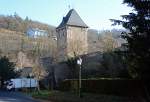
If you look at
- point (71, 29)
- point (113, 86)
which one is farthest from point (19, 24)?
point (113, 86)

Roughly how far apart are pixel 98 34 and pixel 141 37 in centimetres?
6227

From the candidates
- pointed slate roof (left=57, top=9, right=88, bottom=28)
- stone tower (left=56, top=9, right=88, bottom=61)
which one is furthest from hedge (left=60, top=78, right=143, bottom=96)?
pointed slate roof (left=57, top=9, right=88, bottom=28)

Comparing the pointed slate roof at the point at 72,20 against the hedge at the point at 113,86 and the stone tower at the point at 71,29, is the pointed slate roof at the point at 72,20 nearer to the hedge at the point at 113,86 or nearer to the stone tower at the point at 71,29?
the stone tower at the point at 71,29

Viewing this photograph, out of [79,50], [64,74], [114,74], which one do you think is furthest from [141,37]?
[79,50]

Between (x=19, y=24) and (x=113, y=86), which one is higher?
(x=19, y=24)

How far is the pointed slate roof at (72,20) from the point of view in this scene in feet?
286

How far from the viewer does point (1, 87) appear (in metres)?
70.9

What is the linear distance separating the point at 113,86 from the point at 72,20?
5493 centimetres

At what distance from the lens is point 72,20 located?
8756 centimetres

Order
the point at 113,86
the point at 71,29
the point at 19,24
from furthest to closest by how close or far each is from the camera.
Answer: the point at 19,24, the point at 71,29, the point at 113,86

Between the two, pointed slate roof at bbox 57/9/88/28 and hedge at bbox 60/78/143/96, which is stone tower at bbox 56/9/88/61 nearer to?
pointed slate roof at bbox 57/9/88/28

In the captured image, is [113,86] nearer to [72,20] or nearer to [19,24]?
[72,20]

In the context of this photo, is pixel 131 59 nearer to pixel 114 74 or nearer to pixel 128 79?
pixel 128 79

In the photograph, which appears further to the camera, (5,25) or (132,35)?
(5,25)
